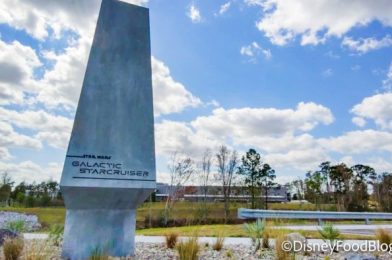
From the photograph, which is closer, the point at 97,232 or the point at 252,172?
the point at 97,232

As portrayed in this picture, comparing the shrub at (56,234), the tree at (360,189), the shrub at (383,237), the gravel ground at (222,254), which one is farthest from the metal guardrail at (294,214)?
the tree at (360,189)

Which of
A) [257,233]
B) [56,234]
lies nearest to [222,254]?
[257,233]

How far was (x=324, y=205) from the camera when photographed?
4203cm

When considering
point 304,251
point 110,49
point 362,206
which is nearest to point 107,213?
point 110,49

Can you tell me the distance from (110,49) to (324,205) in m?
41.1

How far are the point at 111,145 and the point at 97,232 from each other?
159cm

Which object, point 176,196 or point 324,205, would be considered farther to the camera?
point 324,205

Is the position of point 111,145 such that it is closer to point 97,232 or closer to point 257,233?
point 97,232

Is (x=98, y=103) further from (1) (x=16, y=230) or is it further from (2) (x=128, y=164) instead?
(1) (x=16, y=230)

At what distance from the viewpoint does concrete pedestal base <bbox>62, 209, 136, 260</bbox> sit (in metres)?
5.82

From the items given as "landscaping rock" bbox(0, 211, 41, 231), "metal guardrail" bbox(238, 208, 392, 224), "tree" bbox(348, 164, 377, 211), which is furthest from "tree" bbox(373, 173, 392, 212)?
"landscaping rock" bbox(0, 211, 41, 231)

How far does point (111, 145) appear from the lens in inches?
248

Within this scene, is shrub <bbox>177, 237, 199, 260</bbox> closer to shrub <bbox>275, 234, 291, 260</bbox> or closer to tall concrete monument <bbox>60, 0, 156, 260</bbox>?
shrub <bbox>275, 234, 291, 260</bbox>

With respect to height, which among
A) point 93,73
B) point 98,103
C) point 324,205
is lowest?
point 324,205
